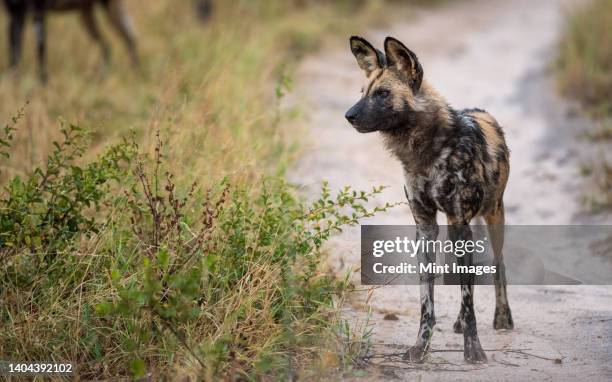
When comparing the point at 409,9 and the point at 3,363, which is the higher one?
the point at 409,9

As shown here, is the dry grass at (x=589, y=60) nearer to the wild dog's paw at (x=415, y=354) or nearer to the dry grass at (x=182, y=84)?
the dry grass at (x=182, y=84)

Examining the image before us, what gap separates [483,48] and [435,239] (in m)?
6.58

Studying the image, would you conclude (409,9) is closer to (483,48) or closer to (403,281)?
(483,48)

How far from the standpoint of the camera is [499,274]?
398 cm

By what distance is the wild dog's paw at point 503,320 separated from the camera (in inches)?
155

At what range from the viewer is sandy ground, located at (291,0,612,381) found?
3.56 metres

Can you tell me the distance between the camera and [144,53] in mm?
8750

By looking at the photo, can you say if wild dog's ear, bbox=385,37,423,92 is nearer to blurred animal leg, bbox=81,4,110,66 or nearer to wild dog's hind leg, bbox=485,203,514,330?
wild dog's hind leg, bbox=485,203,514,330

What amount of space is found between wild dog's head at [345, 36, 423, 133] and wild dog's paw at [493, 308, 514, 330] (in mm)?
1010

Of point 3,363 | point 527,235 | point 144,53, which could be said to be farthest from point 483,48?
point 3,363

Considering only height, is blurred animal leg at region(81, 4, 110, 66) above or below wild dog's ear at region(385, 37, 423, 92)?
above

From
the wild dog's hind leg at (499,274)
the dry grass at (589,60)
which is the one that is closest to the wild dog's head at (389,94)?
the wild dog's hind leg at (499,274)

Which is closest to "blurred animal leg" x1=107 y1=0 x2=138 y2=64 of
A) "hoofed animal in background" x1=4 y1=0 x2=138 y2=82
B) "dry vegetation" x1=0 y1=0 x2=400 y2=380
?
"hoofed animal in background" x1=4 y1=0 x2=138 y2=82

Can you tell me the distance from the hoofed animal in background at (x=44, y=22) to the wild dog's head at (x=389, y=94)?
15.9ft
